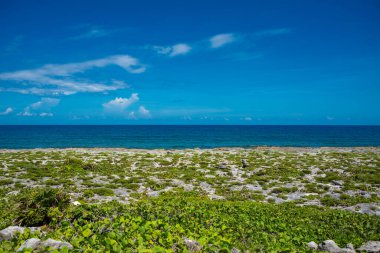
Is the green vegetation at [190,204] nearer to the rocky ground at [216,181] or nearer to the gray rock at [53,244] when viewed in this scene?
the rocky ground at [216,181]

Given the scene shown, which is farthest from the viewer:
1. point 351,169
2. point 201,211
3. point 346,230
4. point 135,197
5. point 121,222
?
point 351,169

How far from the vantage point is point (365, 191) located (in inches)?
861

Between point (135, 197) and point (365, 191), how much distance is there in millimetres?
18438

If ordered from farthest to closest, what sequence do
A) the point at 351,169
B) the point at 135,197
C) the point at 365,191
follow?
the point at 351,169
the point at 365,191
the point at 135,197

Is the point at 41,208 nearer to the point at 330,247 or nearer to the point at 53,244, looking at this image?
the point at 53,244

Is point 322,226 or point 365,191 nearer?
point 322,226

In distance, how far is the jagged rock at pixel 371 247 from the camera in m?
10.8

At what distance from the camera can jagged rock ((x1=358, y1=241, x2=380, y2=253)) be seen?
10750mm

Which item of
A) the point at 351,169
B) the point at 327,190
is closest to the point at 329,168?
the point at 351,169

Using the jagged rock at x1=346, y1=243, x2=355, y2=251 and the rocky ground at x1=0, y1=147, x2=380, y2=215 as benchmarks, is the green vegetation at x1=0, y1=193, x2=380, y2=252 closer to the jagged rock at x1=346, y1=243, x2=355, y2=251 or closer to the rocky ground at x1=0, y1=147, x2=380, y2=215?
the jagged rock at x1=346, y1=243, x2=355, y2=251

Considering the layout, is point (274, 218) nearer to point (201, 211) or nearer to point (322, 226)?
point (322, 226)

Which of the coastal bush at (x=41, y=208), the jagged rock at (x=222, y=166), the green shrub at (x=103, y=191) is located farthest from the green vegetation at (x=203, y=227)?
the jagged rock at (x=222, y=166)

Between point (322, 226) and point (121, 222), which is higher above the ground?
point (121, 222)

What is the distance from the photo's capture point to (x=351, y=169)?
97.7 feet
